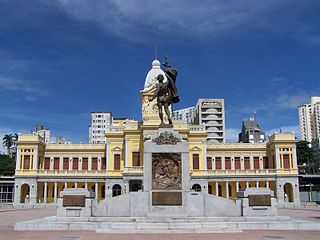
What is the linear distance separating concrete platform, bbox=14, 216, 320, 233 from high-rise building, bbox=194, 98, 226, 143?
94955 millimetres

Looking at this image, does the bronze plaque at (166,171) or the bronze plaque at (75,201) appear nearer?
the bronze plaque at (75,201)

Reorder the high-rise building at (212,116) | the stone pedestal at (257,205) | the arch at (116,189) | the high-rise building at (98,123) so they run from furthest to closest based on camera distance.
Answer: the high-rise building at (98,123) < the high-rise building at (212,116) < the arch at (116,189) < the stone pedestal at (257,205)

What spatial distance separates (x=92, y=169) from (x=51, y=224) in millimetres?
48428

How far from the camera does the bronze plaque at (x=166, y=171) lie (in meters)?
20.2

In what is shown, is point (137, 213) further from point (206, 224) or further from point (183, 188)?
point (206, 224)

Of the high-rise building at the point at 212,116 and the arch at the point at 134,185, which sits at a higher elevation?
the high-rise building at the point at 212,116

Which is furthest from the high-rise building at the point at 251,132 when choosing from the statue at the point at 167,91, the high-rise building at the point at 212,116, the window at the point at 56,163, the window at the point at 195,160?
the statue at the point at 167,91

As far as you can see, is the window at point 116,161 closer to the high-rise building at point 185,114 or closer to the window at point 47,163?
the window at point 47,163

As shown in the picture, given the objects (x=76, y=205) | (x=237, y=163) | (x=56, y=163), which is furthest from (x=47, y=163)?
(x=76, y=205)

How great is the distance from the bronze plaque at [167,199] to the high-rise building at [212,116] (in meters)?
94.4

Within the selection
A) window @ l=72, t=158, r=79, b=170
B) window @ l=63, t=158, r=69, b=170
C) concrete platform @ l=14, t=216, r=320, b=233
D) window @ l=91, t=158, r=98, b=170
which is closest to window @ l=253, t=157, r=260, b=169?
window @ l=91, t=158, r=98, b=170

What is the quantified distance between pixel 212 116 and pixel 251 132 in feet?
45.3

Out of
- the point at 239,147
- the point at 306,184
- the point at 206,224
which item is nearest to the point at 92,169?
the point at 239,147

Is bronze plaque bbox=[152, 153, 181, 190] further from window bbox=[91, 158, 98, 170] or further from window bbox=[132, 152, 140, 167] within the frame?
window bbox=[91, 158, 98, 170]
